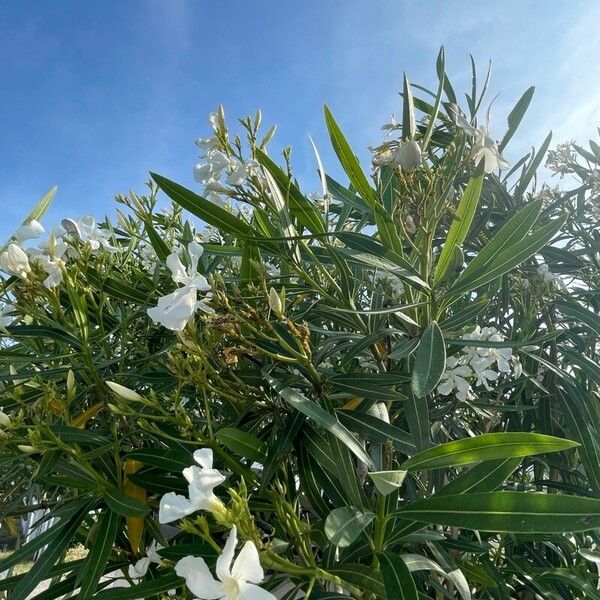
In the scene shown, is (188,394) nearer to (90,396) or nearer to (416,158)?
(90,396)

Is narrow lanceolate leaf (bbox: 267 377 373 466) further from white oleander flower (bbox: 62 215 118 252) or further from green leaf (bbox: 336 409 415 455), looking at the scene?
white oleander flower (bbox: 62 215 118 252)

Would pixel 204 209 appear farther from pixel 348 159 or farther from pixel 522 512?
pixel 522 512

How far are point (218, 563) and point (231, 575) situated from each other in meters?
0.02

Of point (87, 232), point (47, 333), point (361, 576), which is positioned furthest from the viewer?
point (87, 232)

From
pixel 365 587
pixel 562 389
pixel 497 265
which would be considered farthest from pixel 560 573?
pixel 497 265

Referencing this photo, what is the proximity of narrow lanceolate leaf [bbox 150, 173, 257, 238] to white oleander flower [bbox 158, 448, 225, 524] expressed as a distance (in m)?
0.44

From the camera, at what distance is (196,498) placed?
0.68 meters

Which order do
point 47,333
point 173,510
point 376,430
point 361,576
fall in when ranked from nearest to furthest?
point 173,510
point 361,576
point 376,430
point 47,333

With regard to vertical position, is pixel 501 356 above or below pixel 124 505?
above

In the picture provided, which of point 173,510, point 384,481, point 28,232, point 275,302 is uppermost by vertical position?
point 28,232

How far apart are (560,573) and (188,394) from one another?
0.91 m

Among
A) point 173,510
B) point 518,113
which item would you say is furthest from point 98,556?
point 518,113

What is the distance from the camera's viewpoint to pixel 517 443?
0.70 metres

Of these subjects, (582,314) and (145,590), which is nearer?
(145,590)
